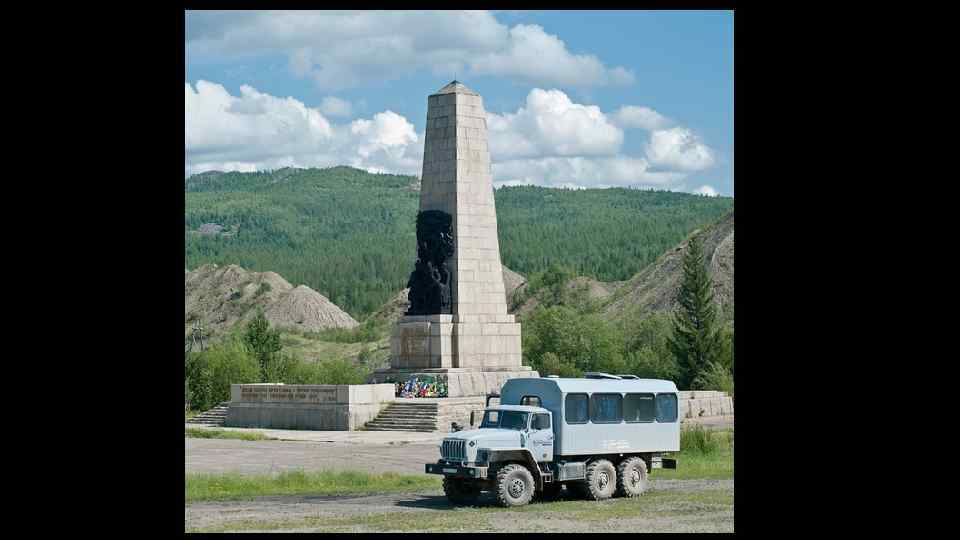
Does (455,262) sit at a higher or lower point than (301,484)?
higher

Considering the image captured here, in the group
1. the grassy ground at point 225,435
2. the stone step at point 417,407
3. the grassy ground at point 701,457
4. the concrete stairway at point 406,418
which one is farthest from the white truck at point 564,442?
the stone step at point 417,407

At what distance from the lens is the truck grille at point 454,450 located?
20547mm

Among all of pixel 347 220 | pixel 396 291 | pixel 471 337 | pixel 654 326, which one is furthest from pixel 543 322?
pixel 347 220

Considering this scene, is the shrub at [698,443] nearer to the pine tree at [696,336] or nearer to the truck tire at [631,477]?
the truck tire at [631,477]

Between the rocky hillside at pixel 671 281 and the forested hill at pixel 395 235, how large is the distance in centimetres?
2310

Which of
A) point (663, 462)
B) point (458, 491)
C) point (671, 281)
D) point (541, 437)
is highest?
point (671, 281)

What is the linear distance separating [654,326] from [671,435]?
59.3 meters

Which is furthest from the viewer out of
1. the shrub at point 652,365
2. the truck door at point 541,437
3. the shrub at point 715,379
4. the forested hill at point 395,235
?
the forested hill at point 395,235

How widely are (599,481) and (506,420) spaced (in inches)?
70.5

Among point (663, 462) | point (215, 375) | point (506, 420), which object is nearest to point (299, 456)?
point (506, 420)

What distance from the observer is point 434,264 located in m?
45.8

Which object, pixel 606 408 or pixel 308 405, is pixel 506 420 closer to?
pixel 606 408

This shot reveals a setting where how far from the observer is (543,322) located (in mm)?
70062
